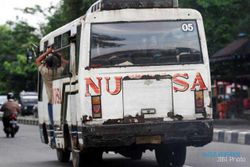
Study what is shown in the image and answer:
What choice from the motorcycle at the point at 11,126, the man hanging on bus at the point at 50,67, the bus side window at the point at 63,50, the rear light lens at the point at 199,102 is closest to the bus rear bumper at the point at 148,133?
the rear light lens at the point at 199,102

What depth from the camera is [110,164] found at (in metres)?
13.4

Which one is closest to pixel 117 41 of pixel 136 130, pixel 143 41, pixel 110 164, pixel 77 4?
pixel 143 41

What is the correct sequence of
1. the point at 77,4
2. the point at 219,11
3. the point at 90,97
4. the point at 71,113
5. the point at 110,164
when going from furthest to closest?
the point at 77,4 < the point at 219,11 < the point at 110,164 < the point at 71,113 < the point at 90,97

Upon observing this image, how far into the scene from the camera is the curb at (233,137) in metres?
17.9

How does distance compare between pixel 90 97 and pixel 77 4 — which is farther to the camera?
pixel 77 4

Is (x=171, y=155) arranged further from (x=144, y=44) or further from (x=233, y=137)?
(x=233, y=137)

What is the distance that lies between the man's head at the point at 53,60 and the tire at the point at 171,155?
2476 mm

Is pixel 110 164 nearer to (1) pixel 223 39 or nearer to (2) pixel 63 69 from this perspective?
(2) pixel 63 69

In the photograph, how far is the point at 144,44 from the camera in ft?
35.6

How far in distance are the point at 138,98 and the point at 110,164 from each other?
306 cm

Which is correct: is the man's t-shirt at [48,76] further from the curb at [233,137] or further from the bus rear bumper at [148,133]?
the curb at [233,137]

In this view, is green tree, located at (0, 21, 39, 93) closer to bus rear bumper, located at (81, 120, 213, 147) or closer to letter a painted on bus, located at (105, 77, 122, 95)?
letter a painted on bus, located at (105, 77, 122, 95)

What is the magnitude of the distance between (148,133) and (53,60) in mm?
3116

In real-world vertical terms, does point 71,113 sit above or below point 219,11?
below
